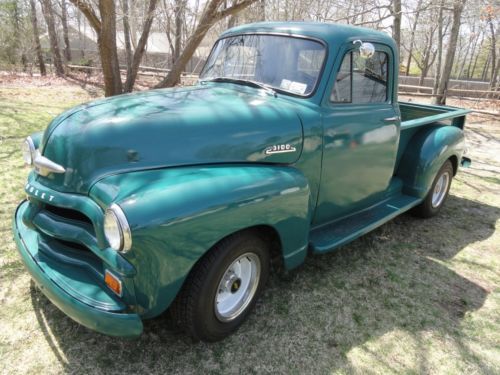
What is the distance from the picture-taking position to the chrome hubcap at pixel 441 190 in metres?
4.70

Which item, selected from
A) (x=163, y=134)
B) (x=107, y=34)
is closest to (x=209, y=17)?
(x=107, y=34)

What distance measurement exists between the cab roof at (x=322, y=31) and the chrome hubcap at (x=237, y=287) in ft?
5.73

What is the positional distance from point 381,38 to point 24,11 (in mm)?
25592

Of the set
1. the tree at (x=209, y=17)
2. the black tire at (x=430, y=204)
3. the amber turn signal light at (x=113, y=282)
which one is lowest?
the black tire at (x=430, y=204)

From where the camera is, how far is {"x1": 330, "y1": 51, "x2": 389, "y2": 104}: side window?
122 inches

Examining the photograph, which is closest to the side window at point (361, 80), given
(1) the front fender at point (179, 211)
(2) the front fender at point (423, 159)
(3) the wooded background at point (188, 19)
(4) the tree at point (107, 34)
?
(2) the front fender at point (423, 159)

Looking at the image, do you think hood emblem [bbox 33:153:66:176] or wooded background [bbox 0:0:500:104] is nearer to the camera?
hood emblem [bbox 33:153:66:176]

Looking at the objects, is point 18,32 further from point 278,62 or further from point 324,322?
point 324,322

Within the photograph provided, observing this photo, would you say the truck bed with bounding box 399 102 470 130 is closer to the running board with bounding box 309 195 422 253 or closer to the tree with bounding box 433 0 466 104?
the running board with bounding box 309 195 422 253

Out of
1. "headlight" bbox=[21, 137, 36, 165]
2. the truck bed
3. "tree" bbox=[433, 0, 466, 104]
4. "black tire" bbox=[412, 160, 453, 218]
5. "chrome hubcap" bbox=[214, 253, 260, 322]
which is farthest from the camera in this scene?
"tree" bbox=[433, 0, 466, 104]

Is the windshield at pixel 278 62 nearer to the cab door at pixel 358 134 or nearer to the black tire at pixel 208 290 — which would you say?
the cab door at pixel 358 134

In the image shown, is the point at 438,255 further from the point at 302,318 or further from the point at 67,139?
the point at 67,139

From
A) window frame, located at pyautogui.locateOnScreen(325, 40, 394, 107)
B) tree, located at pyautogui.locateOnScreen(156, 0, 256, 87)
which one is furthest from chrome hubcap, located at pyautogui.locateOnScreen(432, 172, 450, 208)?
tree, located at pyautogui.locateOnScreen(156, 0, 256, 87)

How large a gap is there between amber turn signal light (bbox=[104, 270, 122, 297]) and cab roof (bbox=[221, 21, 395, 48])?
222 centimetres
